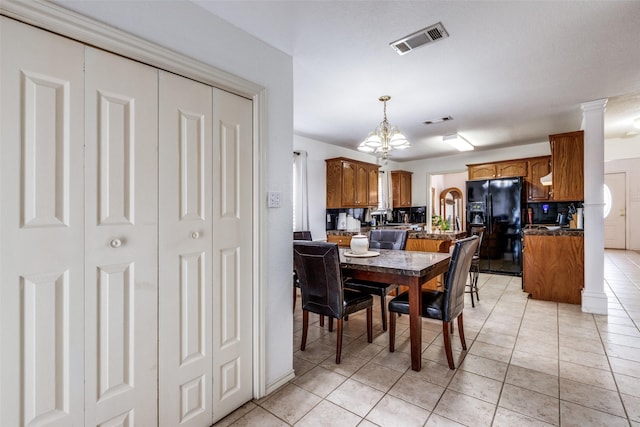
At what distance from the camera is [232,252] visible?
70.5 inches

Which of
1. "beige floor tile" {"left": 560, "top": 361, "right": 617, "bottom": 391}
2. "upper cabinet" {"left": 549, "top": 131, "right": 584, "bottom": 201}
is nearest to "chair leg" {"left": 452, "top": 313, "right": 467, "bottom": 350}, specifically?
"beige floor tile" {"left": 560, "top": 361, "right": 617, "bottom": 391}

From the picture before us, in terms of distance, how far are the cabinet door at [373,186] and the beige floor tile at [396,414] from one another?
399 centimetres

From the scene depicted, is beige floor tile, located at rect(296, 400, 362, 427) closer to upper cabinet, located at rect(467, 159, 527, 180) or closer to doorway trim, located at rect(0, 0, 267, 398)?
doorway trim, located at rect(0, 0, 267, 398)

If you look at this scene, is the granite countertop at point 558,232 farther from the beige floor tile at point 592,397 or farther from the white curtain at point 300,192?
the white curtain at point 300,192

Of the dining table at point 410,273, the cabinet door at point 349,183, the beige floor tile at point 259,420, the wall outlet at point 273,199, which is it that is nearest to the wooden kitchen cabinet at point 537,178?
the cabinet door at point 349,183

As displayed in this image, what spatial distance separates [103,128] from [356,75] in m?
2.01

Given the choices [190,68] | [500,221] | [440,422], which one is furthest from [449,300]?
[500,221]

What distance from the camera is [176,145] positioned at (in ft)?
5.02

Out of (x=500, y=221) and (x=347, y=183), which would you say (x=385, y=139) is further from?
(x=500, y=221)

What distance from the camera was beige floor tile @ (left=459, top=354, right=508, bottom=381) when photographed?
6.91 feet

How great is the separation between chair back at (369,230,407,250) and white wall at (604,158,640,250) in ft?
25.3

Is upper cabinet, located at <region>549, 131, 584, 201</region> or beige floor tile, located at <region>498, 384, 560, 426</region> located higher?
upper cabinet, located at <region>549, 131, 584, 201</region>

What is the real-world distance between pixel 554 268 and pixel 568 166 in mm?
1363

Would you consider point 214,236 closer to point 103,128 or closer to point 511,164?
point 103,128
